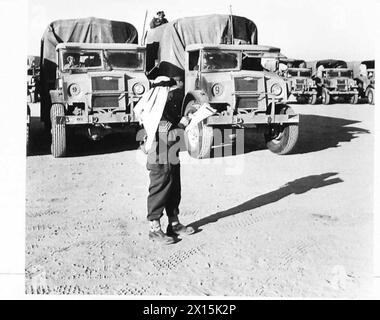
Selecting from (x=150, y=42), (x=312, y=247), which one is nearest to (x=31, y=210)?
(x=312, y=247)

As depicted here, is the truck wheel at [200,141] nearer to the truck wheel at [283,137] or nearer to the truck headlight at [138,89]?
the truck headlight at [138,89]

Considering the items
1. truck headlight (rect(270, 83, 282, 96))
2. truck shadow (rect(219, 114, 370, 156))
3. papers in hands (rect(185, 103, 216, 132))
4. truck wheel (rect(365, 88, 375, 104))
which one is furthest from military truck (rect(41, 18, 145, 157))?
truck wheel (rect(365, 88, 375, 104))

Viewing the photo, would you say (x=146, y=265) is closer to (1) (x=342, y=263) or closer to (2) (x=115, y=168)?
(1) (x=342, y=263)

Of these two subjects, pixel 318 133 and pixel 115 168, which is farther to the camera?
pixel 318 133

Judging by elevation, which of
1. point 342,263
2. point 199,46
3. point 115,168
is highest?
point 199,46

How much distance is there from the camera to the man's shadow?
519cm

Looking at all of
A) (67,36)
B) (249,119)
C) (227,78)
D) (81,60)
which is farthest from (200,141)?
(67,36)

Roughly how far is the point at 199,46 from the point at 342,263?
4.43 meters

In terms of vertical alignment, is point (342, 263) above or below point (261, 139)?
below

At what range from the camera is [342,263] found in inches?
171

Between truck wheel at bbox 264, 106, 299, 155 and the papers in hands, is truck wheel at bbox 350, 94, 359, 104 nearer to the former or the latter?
truck wheel at bbox 264, 106, 299, 155

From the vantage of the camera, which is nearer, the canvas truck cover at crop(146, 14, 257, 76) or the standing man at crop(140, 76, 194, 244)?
the standing man at crop(140, 76, 194, 244)

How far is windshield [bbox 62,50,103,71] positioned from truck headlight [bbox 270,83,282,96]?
256cm

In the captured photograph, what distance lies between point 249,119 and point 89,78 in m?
2.35
